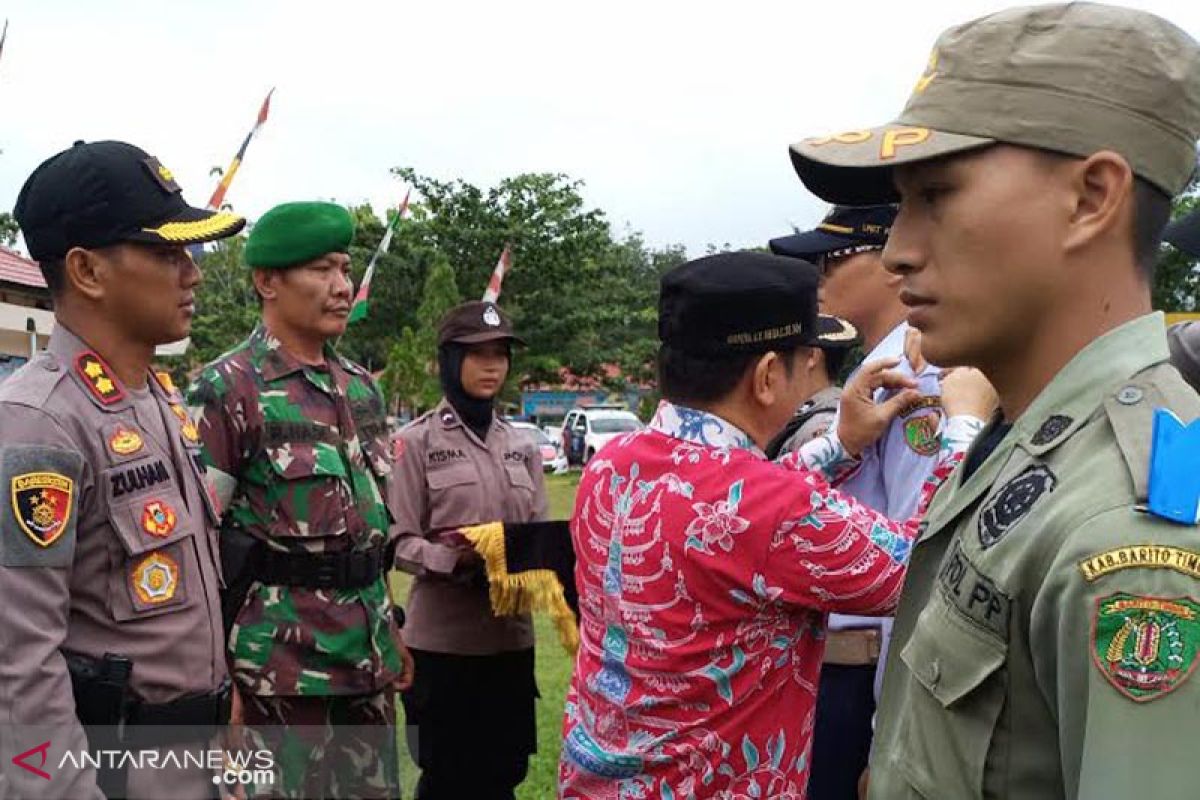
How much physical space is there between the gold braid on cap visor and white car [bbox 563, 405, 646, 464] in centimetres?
2146

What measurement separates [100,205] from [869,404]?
5.87 feet

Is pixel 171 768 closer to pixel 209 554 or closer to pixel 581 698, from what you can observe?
pixel 209 554

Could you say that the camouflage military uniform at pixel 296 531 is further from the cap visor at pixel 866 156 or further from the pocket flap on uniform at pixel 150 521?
the cap visor at pixel 866 156

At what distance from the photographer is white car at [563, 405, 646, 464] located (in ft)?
80.5

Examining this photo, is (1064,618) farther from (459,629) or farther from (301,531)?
(459,629)

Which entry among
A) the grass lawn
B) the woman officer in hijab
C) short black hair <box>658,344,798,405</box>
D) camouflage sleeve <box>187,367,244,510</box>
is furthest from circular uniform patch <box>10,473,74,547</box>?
the grass lawn

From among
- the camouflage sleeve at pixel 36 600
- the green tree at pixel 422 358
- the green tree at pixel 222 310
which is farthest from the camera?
the green tree at pixel 222 310

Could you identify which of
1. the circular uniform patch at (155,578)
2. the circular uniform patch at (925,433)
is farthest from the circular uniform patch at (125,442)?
the circular uniform patch at (925,433)

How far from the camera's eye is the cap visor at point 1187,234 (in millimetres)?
2014

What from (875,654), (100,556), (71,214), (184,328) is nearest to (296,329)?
(184,328)

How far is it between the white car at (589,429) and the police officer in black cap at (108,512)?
21.6 metres

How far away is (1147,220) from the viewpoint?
3.69 ft

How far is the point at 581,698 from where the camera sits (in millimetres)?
2166

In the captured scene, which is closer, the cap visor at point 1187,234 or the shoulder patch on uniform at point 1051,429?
the shoulder patch on uniform at point 1051,429
